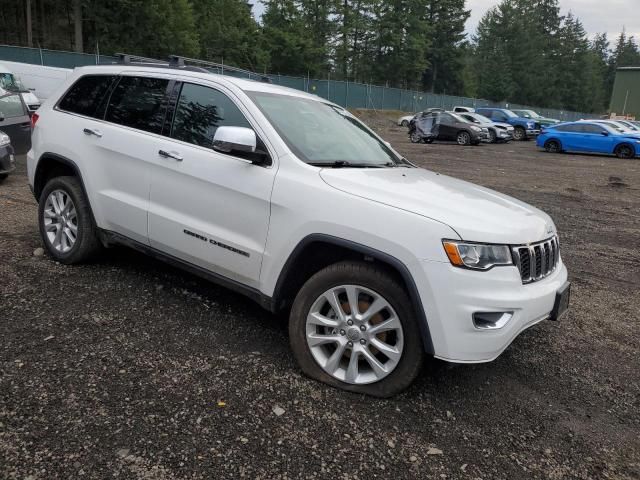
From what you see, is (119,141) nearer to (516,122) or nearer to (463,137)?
(463,137)

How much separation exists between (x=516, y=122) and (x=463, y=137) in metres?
7.36

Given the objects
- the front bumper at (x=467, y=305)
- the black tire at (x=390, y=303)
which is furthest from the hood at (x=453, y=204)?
the black tire at (x=390, y=303)

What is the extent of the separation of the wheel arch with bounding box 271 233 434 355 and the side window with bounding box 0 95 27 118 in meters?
8.82

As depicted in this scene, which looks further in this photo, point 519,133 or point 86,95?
point 519,133

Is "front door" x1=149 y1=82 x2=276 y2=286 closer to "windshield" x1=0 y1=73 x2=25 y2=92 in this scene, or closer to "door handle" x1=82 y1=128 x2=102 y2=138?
"door handle" x1=82 y1=128 x2=102 y2=138

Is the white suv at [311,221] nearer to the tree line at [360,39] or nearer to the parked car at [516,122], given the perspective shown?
the parked car at [516,122]

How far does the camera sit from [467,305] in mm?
2812

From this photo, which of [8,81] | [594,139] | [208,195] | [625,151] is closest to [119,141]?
[208,195]

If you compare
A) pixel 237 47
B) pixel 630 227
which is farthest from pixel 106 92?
pixel 237 47

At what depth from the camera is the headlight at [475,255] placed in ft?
9.27

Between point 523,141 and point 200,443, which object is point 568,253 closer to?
point 200,443

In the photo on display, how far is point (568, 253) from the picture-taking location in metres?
6.66

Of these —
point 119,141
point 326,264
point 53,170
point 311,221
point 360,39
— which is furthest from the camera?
point 360,39

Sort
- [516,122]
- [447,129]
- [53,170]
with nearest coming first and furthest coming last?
[53,170]
[447,129]
[516,122]
